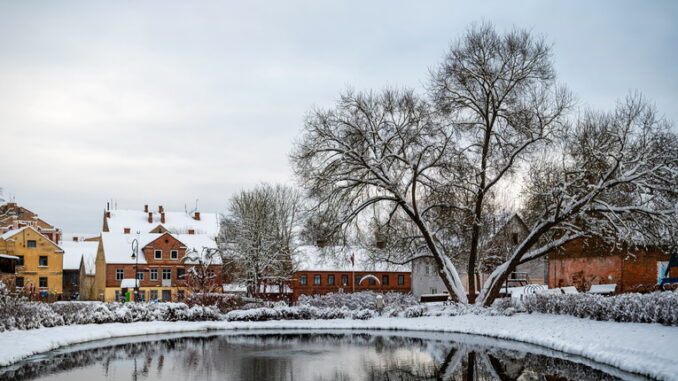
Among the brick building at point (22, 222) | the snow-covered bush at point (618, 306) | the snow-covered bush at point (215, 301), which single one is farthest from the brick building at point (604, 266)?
the brick building at point (22, 222)

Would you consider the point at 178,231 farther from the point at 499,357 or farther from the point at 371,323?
the point at 499,357

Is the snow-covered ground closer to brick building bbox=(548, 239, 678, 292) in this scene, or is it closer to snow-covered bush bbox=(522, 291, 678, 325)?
snow-covered bush bbox=(522, 291, 678, 325)

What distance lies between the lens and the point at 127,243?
220ft

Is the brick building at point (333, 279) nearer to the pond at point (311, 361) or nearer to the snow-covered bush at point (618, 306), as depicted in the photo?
the snow-covered bush at point (618, 306)

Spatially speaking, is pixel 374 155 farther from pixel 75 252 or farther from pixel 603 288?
pixel 75 252

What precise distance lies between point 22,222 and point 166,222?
17077 mm

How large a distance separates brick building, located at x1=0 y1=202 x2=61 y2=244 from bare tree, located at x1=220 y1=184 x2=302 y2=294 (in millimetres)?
25509

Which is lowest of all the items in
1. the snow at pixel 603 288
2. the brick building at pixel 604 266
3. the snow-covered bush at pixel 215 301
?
the snow-covered bush at pixel 215 301

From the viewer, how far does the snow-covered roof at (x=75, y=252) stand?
7688 centimetres

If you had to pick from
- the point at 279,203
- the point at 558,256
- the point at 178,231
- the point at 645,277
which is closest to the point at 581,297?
the point at 645,277

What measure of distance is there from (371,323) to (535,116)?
13.1 m

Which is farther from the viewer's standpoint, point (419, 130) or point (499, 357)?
point (419, 130)

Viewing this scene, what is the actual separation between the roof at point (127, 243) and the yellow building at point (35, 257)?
188 inches

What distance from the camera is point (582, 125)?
29.7 meters
